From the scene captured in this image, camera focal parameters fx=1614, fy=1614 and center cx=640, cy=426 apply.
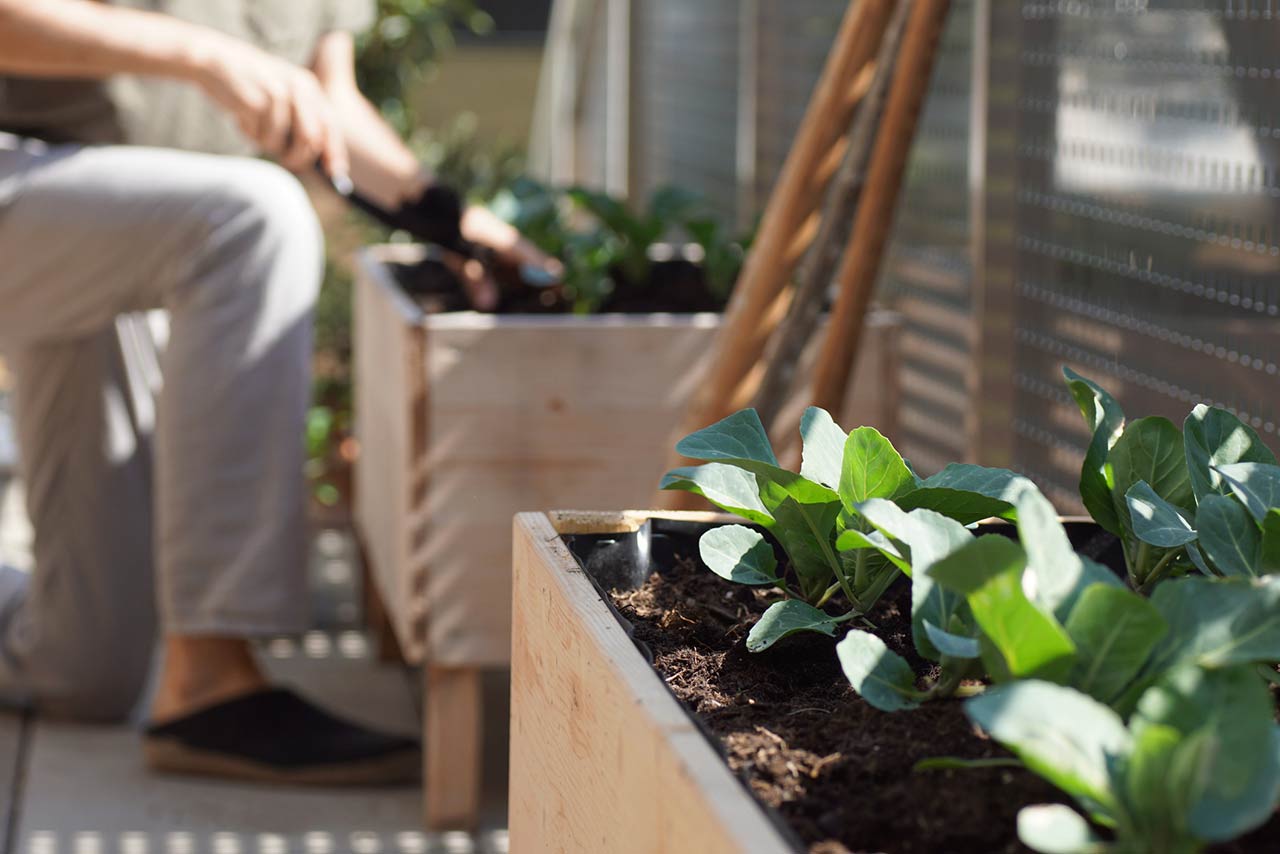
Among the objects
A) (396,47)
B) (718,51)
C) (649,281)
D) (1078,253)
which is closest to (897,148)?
(1078,253)

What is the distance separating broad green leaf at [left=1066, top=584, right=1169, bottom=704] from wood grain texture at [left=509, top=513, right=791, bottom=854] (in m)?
0.14

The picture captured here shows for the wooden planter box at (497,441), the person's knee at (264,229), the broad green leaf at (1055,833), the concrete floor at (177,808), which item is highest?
the broad green leaf at (1055,833)

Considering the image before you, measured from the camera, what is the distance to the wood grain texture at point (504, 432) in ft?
5.72

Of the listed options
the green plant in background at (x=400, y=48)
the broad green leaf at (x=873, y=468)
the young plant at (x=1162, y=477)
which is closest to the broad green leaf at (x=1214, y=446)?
→ the young plant at (x=1162, y=477)

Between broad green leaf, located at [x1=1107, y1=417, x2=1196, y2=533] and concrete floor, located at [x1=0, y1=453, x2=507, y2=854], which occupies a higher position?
broad green leaf, located at [x1=1107, y1=417, x2=1196, y2=533]

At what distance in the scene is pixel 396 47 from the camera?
3.69m

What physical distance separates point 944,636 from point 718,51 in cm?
256

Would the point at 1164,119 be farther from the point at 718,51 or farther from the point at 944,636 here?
the point at 718,51

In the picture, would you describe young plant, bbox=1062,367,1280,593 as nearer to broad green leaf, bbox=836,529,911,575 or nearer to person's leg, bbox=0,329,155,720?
broad green leaf, bbox=836,529,911,575

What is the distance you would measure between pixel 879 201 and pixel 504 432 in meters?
0.52

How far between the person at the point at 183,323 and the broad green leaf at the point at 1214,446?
112 centimetres

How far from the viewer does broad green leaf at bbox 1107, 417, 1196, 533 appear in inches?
32.8

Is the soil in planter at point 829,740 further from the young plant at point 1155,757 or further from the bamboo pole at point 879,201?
the bamboo pole at point 879,201

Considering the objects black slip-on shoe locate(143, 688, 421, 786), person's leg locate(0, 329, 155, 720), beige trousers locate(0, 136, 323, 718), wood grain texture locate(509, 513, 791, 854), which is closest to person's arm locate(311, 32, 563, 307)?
beige trousers locate(0, 136, 323, 718)
